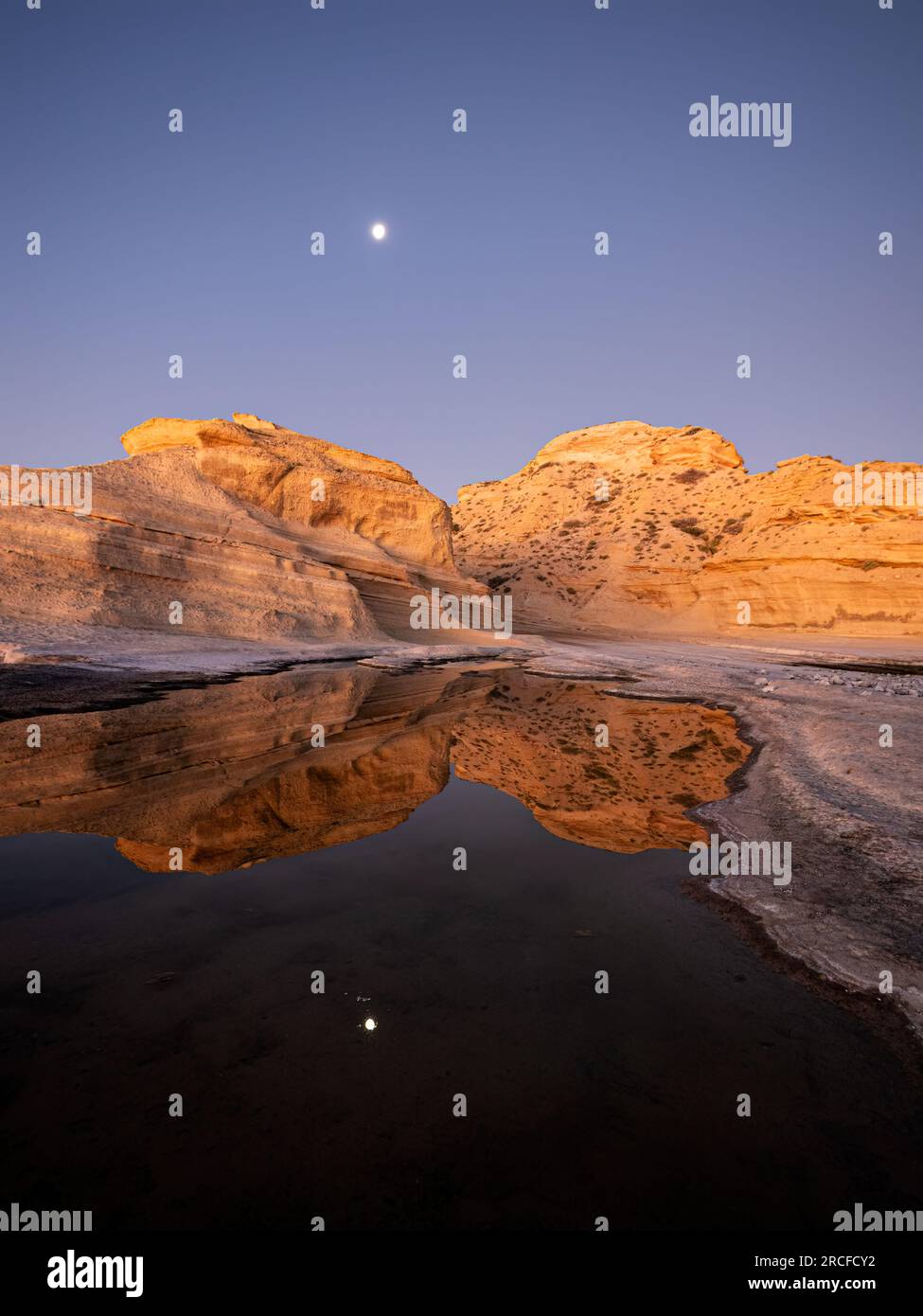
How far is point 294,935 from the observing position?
120 inches

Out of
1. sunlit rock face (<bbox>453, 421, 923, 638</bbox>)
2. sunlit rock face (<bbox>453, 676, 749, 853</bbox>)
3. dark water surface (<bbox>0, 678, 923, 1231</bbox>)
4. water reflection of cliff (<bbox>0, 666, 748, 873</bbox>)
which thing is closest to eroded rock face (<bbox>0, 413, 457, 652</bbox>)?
water reflection of cliff (<bbox>0, 666, 748, 873</bbox>)

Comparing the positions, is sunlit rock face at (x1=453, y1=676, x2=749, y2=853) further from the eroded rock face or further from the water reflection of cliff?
the eroded rock face

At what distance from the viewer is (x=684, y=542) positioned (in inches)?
2103

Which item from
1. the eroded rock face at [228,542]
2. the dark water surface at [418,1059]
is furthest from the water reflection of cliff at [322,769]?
the eroded rock face at [228,542]

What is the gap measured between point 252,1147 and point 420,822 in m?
3.12

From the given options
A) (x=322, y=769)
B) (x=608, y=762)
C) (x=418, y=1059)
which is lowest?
(x=418, y=1059)

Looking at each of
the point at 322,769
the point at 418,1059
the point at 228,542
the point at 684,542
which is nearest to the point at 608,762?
the point at 322,769

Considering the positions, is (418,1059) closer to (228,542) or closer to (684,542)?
(228,542)

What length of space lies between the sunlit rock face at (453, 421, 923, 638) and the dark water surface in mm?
39784

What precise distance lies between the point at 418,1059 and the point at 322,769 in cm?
436

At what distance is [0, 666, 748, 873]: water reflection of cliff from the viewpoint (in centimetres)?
459

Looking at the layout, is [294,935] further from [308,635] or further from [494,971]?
[308,635]

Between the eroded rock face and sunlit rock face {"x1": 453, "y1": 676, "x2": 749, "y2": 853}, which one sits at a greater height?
the eroded rock face
